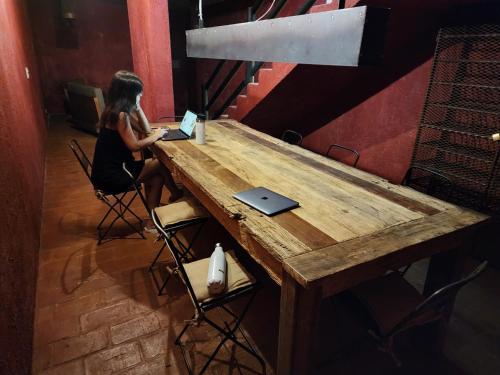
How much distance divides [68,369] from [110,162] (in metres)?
1.43

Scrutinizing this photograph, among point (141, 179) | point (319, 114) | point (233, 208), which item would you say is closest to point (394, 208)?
point (233, 208)

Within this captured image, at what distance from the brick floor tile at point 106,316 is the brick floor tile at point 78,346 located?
0.21 feet

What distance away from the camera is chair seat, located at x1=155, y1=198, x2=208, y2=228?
78.3 inches

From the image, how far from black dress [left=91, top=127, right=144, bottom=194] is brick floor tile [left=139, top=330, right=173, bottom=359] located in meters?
1.23

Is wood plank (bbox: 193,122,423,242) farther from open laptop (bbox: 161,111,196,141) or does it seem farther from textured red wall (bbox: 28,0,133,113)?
textured red wall (bbox: 28,0,133,113)

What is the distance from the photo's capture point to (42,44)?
7.05m

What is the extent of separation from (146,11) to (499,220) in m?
3.74

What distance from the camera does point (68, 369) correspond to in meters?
1.59

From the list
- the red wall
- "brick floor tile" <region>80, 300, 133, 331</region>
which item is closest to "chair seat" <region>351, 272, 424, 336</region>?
"brick floor tile" <region>80, 300, 133, 331</region>

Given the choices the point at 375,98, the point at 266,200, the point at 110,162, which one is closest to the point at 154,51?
the point at 110,162

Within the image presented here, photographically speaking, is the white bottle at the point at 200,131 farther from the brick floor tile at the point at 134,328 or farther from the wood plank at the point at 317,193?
the brick floor tile at the point at 134,328

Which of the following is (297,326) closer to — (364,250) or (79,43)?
(364,250)

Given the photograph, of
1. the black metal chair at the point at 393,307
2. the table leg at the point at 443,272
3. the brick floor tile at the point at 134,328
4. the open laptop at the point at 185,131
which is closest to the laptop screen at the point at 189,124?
the open laptop at the point at 185,131

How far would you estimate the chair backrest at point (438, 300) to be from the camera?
1175 millimetres
